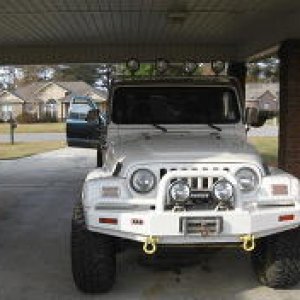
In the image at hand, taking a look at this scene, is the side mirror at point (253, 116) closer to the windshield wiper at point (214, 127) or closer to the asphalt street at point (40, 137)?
the windshield wiper at point (214, 127)

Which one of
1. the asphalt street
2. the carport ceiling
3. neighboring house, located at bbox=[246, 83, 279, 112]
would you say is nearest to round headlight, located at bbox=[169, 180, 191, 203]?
the carport ceiling

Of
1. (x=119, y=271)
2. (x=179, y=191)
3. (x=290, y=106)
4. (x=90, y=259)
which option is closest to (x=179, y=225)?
(x=179, y=191)

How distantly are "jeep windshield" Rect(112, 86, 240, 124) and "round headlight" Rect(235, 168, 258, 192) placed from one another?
1802mm

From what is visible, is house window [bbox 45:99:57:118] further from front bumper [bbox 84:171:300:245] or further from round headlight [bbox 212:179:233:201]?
round headlight [bbox 212:179:233:201]

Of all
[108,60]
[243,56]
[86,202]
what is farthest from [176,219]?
[108,60]

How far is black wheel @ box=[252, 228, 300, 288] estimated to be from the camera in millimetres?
6848

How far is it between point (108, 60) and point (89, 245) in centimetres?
1062

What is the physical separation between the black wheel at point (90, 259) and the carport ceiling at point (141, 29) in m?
4.45

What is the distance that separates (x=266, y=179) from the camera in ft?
22.0

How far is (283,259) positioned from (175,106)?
8.24 ft

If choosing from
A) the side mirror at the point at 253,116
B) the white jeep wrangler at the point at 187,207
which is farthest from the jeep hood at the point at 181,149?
the side mirror at the point at 253,116

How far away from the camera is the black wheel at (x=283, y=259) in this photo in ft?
22.5

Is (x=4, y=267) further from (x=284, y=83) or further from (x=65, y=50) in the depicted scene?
(x=65, y=50)

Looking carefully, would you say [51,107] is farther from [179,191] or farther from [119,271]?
[179,191]
